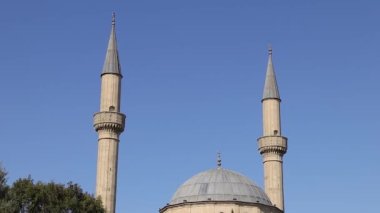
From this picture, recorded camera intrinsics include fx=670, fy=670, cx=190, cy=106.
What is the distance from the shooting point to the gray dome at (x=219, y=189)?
33.1 metres

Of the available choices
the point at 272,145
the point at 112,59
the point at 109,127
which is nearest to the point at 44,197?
the point at 109,127

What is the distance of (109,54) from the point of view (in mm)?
36719

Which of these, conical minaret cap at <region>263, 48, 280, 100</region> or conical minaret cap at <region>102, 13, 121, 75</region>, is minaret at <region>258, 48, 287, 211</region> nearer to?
conical minaret cap at <region>263, 48, 280, 100</region>

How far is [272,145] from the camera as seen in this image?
3909cm

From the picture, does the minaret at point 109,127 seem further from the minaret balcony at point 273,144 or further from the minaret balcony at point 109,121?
the minaret balcony at point 273,144

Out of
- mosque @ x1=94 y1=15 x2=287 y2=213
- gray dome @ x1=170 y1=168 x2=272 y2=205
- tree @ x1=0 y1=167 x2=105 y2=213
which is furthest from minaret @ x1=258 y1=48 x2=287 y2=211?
tree @ x1=0 y1=167 x2=105 y2=213

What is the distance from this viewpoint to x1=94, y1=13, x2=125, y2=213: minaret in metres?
33.6

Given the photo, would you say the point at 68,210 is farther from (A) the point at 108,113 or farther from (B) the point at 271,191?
(B) the point at 271,191

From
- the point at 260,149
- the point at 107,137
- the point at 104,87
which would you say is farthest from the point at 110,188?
the point at 260,149

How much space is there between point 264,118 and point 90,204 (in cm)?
1697

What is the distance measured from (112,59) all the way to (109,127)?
12.9 ft

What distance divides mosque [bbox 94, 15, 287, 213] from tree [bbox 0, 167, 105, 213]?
24.2 ft

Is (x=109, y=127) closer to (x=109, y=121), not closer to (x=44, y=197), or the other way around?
(x=109, y=121)

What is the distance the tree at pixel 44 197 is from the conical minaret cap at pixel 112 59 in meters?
11.3
